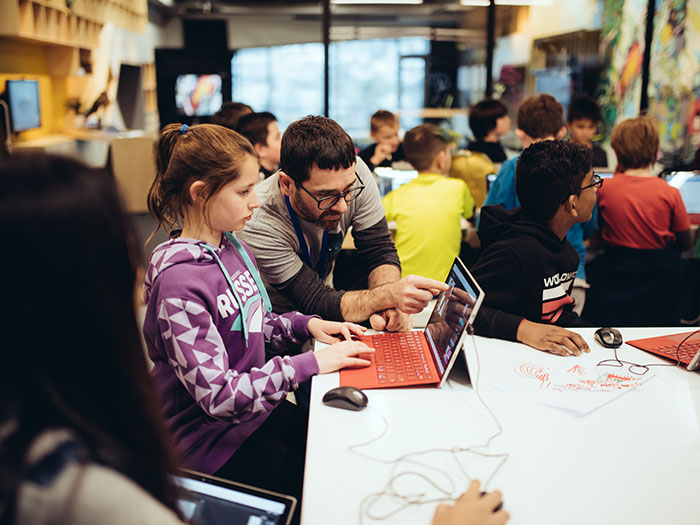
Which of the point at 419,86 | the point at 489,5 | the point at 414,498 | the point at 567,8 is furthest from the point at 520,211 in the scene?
the point at 419,86

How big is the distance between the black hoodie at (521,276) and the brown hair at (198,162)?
0.75 m

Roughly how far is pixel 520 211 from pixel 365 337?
2.29 feet

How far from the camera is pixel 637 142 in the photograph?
2.82 meters

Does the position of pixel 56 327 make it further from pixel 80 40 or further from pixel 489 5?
pixel 80 40

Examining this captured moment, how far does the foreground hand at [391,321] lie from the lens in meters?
1.62

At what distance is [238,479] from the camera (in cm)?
134

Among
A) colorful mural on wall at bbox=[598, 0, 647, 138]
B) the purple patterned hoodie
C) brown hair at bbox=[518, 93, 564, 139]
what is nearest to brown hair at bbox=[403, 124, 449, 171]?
brown hair at bbox=[518, 93, 564, 139]

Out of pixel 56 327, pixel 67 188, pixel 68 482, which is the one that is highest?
pixel 67 188

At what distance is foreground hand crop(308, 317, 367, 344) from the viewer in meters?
1.59

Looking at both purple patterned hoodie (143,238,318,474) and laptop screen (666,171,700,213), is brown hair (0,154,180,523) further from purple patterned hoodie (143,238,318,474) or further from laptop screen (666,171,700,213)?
laptop screen (666,171,700,213)

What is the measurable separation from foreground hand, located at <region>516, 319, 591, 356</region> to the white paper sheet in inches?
0.9

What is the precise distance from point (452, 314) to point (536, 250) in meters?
0.48

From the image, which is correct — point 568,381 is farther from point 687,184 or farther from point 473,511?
point 687,184

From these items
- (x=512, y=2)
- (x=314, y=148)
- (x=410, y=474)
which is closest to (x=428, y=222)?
(x=314, y=148)
